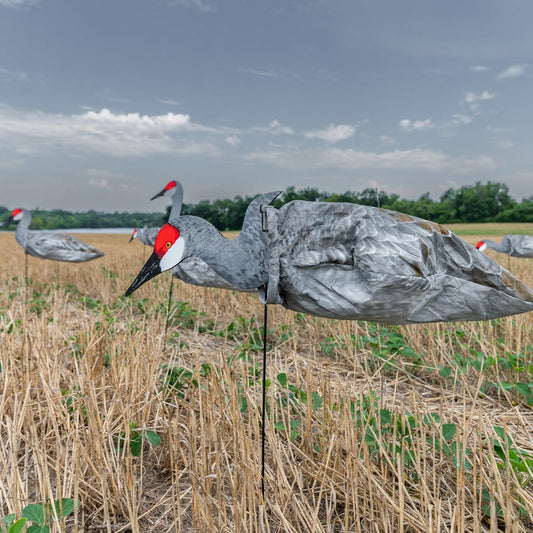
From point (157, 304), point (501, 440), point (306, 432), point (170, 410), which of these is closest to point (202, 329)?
point (157, 304)

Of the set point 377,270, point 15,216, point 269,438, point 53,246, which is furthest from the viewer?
point 15,216

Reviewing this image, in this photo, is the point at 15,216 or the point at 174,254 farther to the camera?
the point at 15,216

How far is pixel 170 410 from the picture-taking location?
268cm

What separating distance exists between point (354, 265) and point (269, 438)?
104 centimetres

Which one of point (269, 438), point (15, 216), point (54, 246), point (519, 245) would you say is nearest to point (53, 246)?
point (54, 246)

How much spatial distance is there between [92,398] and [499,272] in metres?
2.05

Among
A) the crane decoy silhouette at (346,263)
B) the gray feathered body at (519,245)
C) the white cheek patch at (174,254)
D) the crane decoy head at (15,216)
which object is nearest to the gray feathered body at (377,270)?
the crane decoy silhouette at (346,263)

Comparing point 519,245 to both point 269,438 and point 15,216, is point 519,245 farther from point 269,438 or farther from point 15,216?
point 15,216

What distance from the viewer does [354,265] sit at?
5.73 ft

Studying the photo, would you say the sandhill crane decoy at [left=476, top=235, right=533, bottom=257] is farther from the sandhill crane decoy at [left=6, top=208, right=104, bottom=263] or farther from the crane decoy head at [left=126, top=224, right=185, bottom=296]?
the crane decoy head at [left=126, top=224, right=185, bottom=296]

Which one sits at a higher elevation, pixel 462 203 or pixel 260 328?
pixel 462 203

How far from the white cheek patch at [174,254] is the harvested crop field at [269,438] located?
2.77ft

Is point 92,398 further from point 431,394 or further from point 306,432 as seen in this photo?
point 431,394

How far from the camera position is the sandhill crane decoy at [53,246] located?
7367 mm
